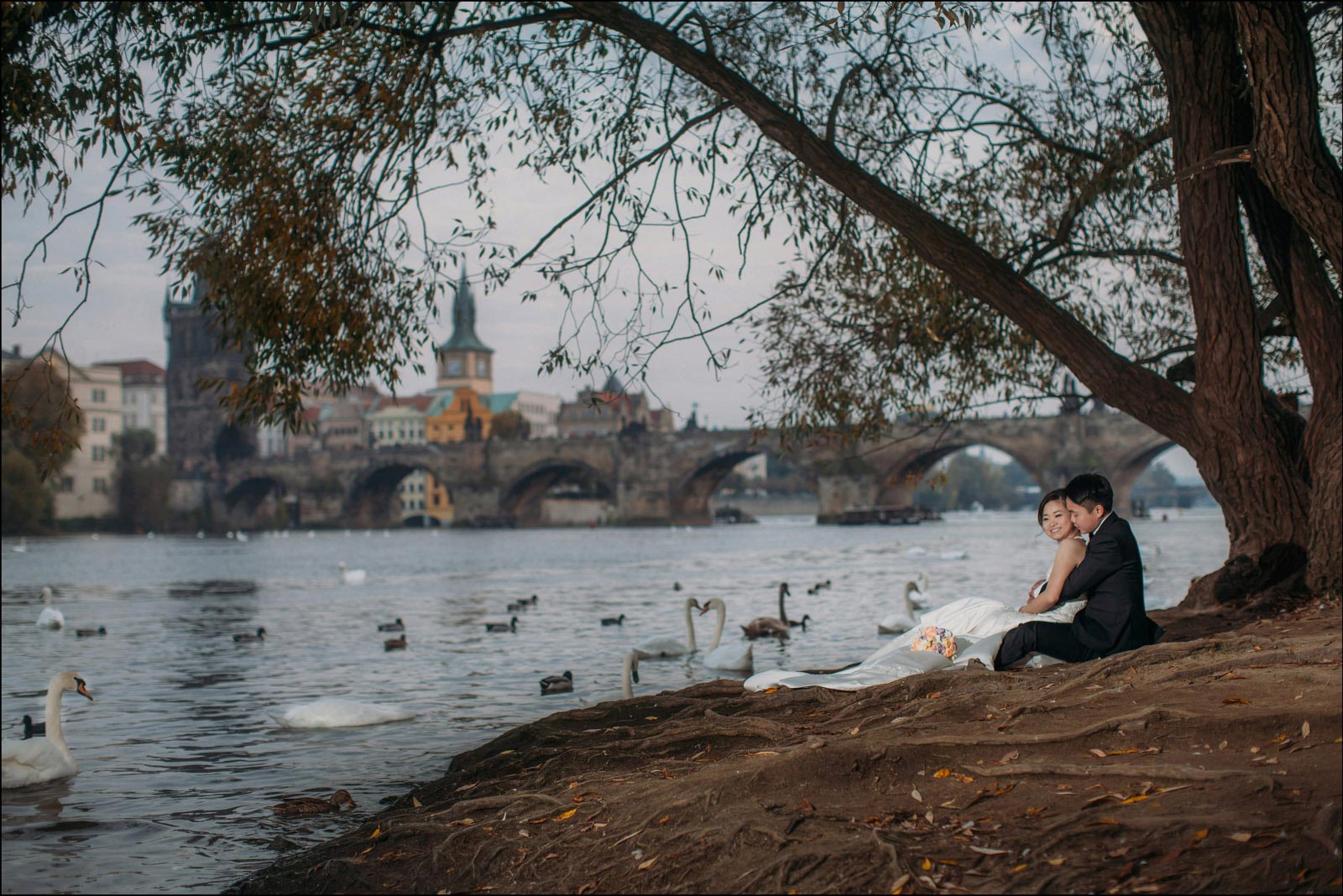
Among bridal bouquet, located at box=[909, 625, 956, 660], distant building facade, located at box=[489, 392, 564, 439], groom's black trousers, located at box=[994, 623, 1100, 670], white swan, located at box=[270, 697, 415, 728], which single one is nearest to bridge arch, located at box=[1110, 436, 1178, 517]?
white swan, located at box=[270, 697, 415, 728]

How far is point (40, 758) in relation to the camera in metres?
6.66

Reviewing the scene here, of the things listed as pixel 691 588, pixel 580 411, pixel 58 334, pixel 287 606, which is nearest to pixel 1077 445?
pixel 691 588

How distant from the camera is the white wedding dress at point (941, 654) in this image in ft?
20.1

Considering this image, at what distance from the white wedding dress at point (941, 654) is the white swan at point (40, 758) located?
141 inches

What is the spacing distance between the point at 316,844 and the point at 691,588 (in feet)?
59.9

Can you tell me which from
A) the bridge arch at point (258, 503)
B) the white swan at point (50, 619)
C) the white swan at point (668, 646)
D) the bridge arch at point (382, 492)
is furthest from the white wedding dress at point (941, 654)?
the bridge arch at point (258, 503)

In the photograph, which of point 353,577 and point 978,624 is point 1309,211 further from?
point 353,577

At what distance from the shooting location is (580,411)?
132m

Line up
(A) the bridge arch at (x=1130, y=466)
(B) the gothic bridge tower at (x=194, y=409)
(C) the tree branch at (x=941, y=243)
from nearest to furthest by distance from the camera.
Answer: (C) the tree branch at (x=941, y=243) < (A) the bridge arch at (x=1130, y=466) < (B) the gothic bridge tower at (x=194, y=409)

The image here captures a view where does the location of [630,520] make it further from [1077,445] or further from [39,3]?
[39,3]

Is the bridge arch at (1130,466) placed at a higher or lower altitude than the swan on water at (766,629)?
higher

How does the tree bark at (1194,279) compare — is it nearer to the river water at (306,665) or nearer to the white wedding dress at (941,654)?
the white wedding dress at (941,654)

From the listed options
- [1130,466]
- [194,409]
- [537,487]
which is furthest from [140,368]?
[1130,466]

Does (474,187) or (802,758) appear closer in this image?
(802,758)
